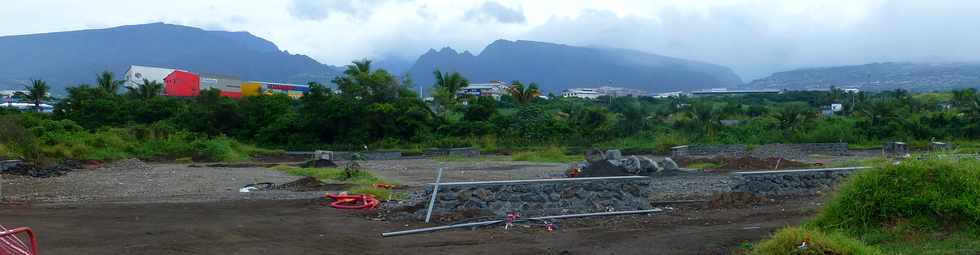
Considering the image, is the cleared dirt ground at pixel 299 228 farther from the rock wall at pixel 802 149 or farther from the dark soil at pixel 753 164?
the rock wall at pixel 802 149

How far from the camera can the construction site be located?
30.1 feet

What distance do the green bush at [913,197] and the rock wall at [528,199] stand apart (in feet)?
12.0

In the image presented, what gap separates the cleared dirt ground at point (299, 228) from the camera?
8969mm

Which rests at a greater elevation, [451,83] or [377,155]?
[451,83]

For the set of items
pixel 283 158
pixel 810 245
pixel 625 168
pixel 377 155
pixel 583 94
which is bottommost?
pixel 283 158

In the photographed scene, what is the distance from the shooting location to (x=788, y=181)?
44.5 feet

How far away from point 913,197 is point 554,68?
169 meters

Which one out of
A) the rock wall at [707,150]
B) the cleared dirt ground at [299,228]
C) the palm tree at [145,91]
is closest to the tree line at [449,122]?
the rock wall at [707,150]

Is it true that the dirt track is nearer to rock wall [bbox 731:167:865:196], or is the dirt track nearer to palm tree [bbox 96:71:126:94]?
rock wall [bbox 731:167:865:196]

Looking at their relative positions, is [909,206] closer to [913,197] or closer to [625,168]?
[913,197]

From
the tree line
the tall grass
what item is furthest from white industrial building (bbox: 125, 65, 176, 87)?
the tall grass

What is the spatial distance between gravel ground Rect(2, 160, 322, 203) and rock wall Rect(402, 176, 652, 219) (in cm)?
485

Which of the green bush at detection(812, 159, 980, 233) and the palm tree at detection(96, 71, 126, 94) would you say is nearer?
the green bush at detection(812, 159, 980, 233)

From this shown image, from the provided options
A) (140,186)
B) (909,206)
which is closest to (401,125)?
(140,186)
